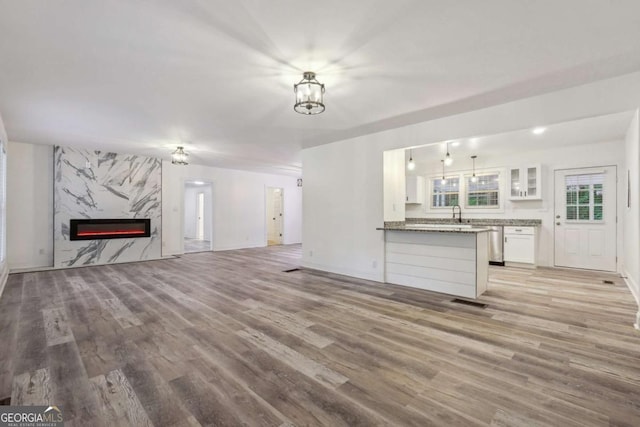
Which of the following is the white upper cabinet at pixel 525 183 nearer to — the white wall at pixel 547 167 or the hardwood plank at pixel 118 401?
the white wall at pixel 547 167

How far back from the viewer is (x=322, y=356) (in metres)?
2.33

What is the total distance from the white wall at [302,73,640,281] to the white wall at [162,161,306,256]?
3967 millimetres

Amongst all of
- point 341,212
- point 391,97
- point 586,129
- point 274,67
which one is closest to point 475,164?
point 586,129

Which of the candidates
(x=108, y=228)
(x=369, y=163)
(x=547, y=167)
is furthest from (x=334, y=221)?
(x=108, y=228)

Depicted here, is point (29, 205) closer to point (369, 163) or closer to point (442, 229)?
point (369, 163)

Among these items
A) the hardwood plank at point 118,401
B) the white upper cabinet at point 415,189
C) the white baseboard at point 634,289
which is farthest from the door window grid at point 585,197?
the hardwood plank at point 118,401

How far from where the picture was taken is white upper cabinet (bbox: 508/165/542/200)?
20.2 feet

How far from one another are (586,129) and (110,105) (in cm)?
702

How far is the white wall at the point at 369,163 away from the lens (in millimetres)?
3041

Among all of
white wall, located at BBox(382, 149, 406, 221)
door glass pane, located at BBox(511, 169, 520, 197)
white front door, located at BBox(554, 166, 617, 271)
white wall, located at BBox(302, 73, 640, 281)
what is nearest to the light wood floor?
white wall, located at BBox(302, 73, 640, 281)

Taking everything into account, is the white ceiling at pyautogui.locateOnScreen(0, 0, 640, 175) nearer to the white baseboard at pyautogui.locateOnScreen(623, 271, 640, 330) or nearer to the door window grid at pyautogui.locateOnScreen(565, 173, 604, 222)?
the white baseboard at pyautogui.locateOnScreen(623, 271, 640, 330)

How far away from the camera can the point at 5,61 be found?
262 centimetres

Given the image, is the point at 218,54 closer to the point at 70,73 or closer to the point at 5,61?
the point at 70,73

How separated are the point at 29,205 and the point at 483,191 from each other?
32.9 feet
